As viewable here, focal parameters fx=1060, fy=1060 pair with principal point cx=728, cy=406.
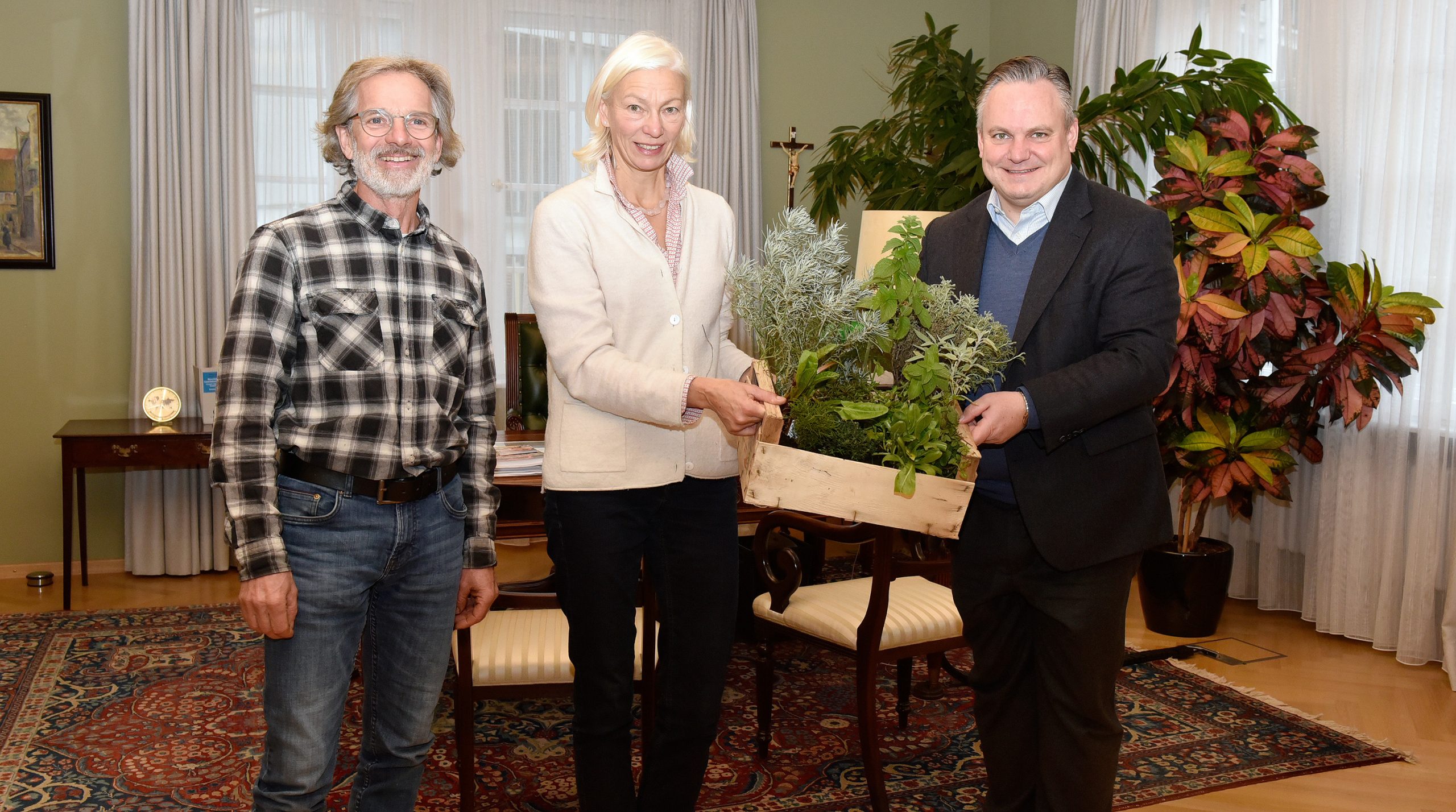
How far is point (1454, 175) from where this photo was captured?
3.65 m

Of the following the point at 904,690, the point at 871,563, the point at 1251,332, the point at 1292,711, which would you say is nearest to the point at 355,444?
the point at 871,563

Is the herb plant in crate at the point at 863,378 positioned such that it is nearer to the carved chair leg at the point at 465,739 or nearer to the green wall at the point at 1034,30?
the carved chair leg at the point at 465,739

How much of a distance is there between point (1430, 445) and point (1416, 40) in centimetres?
144

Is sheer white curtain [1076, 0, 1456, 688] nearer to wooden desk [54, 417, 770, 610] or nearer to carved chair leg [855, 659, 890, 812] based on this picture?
carved chair leg [855, 659, 890, 812]

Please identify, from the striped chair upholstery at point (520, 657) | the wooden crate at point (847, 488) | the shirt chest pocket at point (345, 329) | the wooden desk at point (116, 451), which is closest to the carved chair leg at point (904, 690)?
the striped chair upholstery at point (520, 657)

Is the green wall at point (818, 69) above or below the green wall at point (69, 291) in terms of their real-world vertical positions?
above

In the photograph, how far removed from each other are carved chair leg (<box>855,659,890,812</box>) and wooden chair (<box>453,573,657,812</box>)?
525mm

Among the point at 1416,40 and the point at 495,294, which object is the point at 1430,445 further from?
the point at 495,294

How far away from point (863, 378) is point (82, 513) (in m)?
4.14

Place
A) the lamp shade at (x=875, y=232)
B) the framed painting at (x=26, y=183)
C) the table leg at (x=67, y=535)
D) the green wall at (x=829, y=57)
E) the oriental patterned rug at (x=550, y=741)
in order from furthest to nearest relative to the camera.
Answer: the green wall at (x=829, y=57)
the framed painting at (x=26, y=183)
the table leg at (x=67, y=535)
the lamp shade at (x=875, y=232)
the oriental patterned rug at (x=550, y=741)

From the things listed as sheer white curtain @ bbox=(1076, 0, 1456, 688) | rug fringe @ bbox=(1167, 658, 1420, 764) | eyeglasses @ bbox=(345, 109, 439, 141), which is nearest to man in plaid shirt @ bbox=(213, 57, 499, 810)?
eyeglasses @ bbox=(345, 109, 439, 141)

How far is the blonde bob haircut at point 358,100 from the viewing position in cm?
169

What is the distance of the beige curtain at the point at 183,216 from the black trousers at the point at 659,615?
3692mm

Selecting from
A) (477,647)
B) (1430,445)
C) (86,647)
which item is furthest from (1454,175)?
(86,647)
